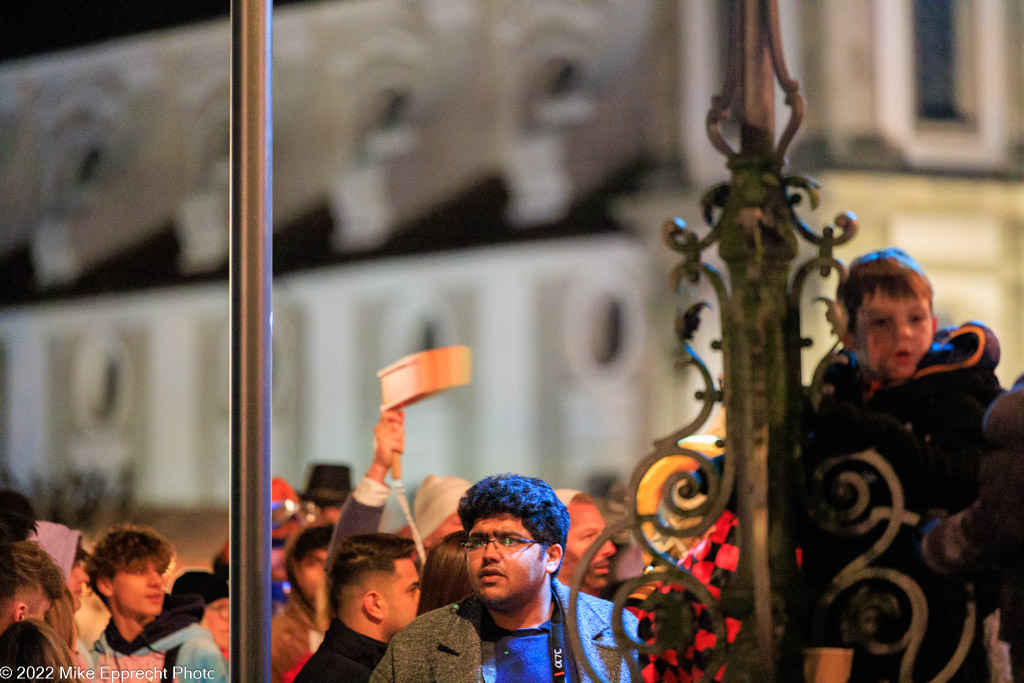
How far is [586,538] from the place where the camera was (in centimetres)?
382

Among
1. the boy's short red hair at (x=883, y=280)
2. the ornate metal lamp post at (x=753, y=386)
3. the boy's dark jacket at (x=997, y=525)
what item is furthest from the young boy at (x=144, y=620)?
the boy's dark jacket at (x=997, y=525)

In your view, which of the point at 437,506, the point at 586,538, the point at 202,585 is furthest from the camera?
the point at 202,585

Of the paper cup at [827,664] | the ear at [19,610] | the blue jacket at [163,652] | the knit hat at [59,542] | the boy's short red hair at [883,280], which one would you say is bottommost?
the blue jacket at [163,652]

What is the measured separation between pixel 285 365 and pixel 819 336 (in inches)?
254

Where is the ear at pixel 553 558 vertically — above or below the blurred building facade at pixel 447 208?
below

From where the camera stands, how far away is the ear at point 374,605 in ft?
11.4

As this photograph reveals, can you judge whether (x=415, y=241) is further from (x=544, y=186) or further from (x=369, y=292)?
(x=544, y=186)


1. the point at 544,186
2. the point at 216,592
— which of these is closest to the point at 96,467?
the point at 544,186

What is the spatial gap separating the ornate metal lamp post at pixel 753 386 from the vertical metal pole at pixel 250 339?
577mm

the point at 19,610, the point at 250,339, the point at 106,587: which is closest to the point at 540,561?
the point at 250,339

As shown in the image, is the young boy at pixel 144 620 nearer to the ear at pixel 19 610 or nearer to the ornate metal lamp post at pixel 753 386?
the ear at pixel 19 610

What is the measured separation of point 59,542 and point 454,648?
1.69 meters

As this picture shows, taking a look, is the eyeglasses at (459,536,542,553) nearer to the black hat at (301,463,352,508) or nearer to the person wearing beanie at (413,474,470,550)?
the person wearing beanie at (413,474,470,550)

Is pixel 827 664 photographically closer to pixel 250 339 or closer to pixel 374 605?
pixel 250 339
